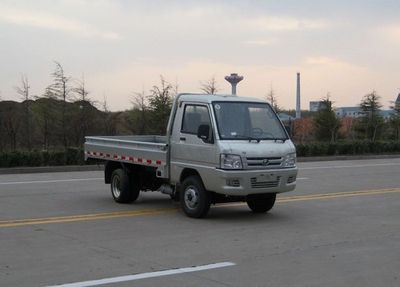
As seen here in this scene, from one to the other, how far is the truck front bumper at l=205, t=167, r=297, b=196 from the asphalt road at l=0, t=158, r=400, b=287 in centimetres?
59

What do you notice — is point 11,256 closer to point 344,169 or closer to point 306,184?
point 306,184

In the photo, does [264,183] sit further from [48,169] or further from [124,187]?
[48,169]

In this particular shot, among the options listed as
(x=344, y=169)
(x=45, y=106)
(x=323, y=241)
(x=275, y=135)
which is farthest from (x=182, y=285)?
(x=45, y=106)

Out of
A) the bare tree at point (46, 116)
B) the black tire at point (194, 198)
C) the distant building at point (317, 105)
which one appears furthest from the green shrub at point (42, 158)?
the distant building at point (317, 105)

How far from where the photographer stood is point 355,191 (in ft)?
52.0

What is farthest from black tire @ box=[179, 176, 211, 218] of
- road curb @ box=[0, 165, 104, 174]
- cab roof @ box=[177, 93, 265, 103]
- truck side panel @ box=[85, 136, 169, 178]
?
road curb @ box=[0, 165, 104, 174]

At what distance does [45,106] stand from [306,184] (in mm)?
13798

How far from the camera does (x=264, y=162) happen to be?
1062cm

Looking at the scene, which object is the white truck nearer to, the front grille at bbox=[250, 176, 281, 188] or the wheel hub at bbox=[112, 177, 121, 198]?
the front grille at bbox=[250, 176, 281, 188]

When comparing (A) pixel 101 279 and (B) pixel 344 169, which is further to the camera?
(B) pixel 344 169

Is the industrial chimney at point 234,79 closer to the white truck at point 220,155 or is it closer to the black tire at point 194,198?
the white truck at point 220,155

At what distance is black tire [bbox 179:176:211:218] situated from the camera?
35.0 feet

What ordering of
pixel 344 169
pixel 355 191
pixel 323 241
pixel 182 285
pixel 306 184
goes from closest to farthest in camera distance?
pixel 182 285 → pixel 323 241 → pixel 355 191 → pixel 306 184 → pixel 344 169

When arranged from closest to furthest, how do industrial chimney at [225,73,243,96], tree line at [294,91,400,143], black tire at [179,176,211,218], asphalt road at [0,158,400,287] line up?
asphalt road at [0,158,400,287] < black tire at [179,176,211,218] < industrial chimney at [225,73,243,96] < tree line at [294,91,400,143]
